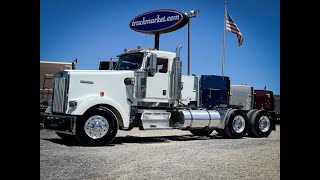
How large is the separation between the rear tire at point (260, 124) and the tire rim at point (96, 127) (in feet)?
21.1

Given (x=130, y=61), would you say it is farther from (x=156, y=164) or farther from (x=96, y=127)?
(x=156, y=164)

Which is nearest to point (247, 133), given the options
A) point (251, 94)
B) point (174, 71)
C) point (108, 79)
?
point (251, 94)

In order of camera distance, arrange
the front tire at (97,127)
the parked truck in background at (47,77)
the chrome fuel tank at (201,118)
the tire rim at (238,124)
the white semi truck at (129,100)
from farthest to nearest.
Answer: the parked truck in background at (47,77)
the tire rim at (238,124)
the chrome fuel tank at (201,118)
the white semi truck at (129,100)
the front tire at (97,127)

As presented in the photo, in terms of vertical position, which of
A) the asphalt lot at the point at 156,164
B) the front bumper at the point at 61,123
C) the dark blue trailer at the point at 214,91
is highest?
the dark blue trailer at the point at 214,91

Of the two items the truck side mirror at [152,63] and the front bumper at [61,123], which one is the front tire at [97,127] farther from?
the truck side mirror at [152,63]

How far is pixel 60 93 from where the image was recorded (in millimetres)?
10195

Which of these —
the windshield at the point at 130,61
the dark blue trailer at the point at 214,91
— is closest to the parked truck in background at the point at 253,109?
the dark blue trailer at the point at 214,91

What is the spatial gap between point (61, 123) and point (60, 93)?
3.12 feet

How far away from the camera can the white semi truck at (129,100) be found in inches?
380

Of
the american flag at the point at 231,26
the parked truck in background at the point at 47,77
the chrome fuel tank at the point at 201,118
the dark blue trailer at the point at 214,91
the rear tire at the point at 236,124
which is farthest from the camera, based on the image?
the american flag at the point at 231,26

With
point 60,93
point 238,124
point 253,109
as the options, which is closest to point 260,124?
point 253,109
